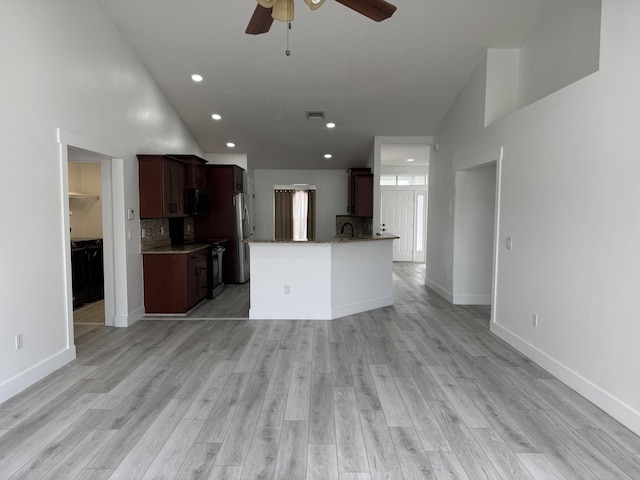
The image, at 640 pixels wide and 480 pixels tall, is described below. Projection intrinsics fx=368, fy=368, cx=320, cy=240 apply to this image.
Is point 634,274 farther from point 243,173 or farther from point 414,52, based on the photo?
point 243,173

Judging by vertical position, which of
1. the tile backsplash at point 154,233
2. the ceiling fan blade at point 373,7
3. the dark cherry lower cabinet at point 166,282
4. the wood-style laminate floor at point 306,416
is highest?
the ceiling fan blade at point 373,7

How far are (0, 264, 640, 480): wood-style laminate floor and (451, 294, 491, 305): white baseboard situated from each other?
1.59 metres

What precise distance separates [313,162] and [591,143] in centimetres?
647

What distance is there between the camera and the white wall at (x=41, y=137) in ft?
8.81

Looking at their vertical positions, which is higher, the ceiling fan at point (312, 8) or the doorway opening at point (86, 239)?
the ceiling fan at point (312, 8)

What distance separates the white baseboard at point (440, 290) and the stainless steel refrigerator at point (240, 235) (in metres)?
3.50

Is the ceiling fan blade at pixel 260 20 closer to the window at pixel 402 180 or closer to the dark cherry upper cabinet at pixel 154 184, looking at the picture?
the dark cherry upper cabinet at pixel 154 184

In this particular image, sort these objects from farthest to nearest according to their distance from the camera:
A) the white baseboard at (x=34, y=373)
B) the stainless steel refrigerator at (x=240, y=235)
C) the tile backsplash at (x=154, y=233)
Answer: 1. the stainless steel refrigerator at (x=240, y=235)
2. the tile backsplash at (x=154, y=233)
3. the white baseboard at (x=34, y=373)

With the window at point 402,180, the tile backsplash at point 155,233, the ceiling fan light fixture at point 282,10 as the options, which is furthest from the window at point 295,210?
the ceiling fan light fixture at point 282,10

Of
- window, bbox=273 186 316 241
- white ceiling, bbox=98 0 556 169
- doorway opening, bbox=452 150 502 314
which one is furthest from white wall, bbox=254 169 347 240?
doorway opening, bbox=452 150 502 314

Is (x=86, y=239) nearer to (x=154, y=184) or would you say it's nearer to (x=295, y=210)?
(x=154, y=184)

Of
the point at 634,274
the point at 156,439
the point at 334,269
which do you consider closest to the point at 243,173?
the point at 334,269

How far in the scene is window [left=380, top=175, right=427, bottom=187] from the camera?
10.4 metres

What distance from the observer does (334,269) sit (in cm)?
472
